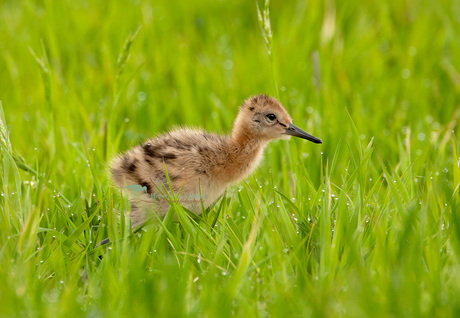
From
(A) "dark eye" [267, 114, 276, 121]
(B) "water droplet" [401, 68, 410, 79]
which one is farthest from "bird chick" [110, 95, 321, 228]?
(B) "water droplet" [401, 68, 410, 79]

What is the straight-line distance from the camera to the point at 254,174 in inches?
150

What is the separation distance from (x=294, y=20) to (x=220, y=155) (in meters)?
2.97

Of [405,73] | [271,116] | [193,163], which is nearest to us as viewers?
[193,163]

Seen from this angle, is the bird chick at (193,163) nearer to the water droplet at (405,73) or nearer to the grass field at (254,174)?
the grass field at (254,174)

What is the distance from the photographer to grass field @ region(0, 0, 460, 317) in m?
2.35

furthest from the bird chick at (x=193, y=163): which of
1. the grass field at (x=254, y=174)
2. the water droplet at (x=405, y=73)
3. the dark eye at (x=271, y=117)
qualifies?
the water droplet at (x=405, y=73)

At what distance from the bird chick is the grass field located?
0.12 metres

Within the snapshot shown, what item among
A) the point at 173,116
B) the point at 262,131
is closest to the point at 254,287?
the point at 262,131

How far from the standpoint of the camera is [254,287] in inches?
99.3

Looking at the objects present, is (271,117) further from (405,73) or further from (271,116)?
(405,73)

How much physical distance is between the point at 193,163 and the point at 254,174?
637mm

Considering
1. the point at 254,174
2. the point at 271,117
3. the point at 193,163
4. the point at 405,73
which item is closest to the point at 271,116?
the point at 271,117

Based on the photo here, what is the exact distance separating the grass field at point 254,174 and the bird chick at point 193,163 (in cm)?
12

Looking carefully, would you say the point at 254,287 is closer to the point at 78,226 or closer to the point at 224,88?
the point at 78,226
